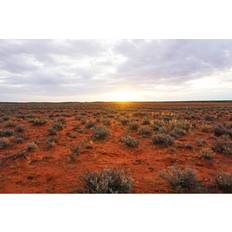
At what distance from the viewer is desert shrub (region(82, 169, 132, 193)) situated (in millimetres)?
4361

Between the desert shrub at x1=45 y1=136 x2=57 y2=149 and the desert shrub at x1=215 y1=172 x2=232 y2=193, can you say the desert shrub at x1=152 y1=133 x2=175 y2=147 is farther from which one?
the desert shrub at x1=45 y1=136 x2=57 y2=149

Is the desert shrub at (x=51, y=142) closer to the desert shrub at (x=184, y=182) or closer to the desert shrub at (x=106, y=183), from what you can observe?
the desert shrub at (x=106, y=183)

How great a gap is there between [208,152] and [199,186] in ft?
8.31

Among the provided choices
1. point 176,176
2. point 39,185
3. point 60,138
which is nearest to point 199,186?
point 176,176

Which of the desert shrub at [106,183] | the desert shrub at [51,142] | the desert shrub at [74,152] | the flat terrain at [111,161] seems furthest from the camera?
the desert shrub at [51,142]

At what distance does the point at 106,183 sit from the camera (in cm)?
440

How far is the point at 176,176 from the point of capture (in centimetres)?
491

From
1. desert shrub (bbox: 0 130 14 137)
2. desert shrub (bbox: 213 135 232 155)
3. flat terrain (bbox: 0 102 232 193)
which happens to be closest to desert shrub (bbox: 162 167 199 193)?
flat terrain (bbox: 0 102 232 193)

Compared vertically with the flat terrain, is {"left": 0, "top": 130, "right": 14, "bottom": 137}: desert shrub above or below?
above

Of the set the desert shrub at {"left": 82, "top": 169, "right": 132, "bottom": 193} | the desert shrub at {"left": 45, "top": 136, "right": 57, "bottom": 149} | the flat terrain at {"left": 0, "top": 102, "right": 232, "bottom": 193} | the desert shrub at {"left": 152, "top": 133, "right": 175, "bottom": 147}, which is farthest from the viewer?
the desert shrub at {"left": 152, "top": 133, "right": 175, "bottom": 147}

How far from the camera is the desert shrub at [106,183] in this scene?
4361 millimetres

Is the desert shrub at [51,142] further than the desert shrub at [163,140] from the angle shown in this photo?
No

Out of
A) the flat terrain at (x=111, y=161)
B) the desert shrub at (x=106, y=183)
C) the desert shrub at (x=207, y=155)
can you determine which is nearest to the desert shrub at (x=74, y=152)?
the flat terrain at (x=111, y=161)

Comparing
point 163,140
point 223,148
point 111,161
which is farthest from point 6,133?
point 223,148
